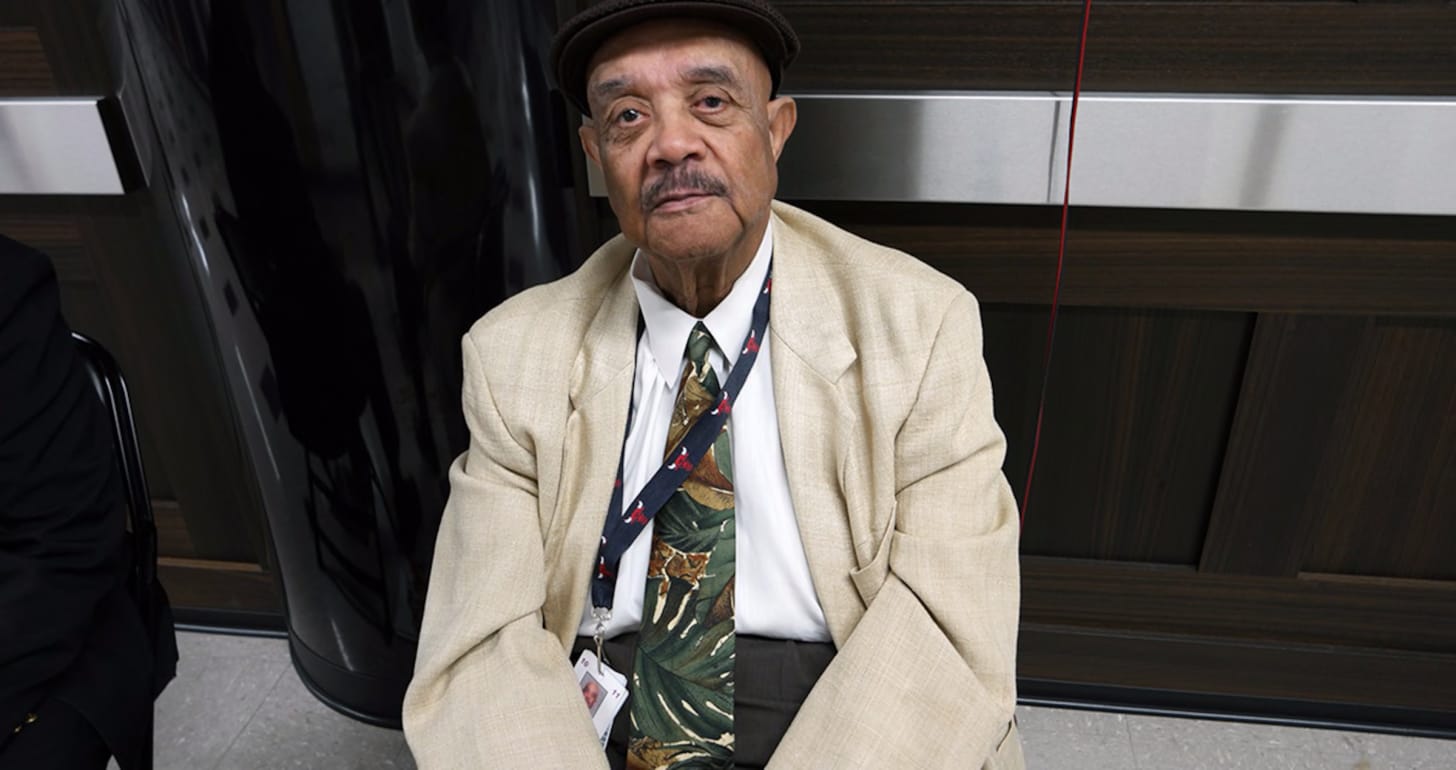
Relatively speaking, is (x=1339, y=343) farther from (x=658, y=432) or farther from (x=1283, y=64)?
(x=658, y=432)

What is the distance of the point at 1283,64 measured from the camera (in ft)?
4.36

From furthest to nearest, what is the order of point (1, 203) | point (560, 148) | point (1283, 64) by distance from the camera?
point (1, 203)
point (560, 148)
point (1283, 64)

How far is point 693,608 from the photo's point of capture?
42.4 inches

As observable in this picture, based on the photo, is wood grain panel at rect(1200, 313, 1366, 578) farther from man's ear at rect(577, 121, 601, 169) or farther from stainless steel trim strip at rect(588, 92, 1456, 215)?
man's ear at rect(577, 121, 601, 169)

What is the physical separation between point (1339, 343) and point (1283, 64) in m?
0.47

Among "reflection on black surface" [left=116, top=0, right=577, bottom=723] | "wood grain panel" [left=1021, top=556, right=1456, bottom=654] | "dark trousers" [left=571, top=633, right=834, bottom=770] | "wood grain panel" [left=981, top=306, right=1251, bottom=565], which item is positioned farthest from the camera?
"wood grain panel" [left=1021, top=556, right=1456, bottom=654]

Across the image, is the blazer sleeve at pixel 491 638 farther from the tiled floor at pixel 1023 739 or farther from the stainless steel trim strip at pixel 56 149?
the stainless steel trim strip at pixel 56 149

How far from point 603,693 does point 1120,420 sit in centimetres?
105

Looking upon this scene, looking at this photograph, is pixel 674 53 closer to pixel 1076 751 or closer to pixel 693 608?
pixel 693 608

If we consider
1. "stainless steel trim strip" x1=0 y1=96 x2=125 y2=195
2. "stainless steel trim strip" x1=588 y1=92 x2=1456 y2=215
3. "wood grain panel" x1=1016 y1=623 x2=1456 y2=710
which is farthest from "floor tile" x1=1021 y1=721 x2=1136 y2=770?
"stainless steel trim strip" x1=0 y1=96 x2=125 y2=195

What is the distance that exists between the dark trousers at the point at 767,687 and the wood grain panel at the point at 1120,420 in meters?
0.74

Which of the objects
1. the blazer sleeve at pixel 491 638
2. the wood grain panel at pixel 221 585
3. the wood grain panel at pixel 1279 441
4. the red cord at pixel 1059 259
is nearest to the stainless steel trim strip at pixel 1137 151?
the red cord at pixel 1059 259

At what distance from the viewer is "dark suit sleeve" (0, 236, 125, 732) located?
3.65ft

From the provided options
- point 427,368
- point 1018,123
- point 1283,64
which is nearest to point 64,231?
point 427,368
